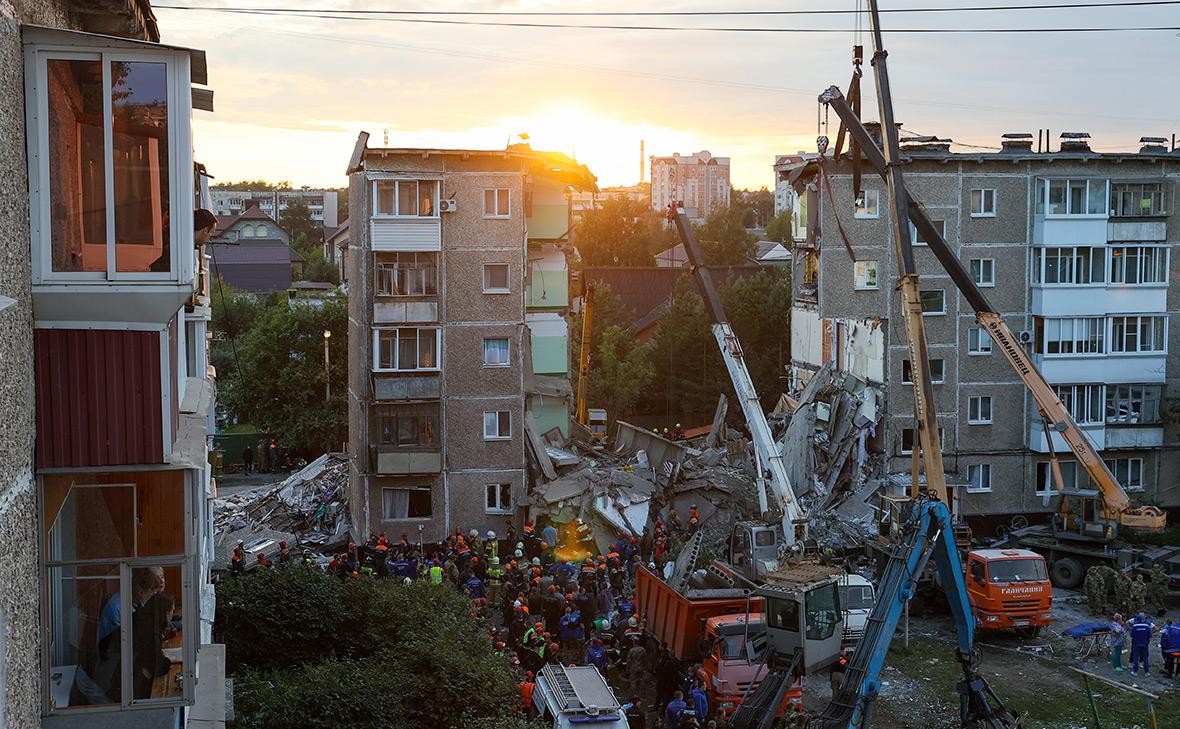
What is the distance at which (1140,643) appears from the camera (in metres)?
23.4

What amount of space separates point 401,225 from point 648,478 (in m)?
10.5

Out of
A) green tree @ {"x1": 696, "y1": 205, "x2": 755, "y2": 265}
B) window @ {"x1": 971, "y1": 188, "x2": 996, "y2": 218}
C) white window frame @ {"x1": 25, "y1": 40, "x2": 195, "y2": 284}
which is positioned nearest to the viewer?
white window frame @ {"x1": 25, "y1": 40, "x2": 195, "y2": 284}

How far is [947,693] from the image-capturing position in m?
22.8

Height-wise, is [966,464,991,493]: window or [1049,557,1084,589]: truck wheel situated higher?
[966,464,991,493]: window

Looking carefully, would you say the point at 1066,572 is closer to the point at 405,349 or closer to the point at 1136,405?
the point at 1136,405

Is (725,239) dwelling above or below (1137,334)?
above

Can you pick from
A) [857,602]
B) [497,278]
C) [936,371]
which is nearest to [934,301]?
[936,371]

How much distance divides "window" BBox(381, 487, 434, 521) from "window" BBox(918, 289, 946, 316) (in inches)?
646

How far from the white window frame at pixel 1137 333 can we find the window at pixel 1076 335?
31 centimetres

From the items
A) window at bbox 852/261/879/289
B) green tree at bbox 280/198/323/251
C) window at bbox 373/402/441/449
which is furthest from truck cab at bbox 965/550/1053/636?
green tree at bbox 280/198/323/251

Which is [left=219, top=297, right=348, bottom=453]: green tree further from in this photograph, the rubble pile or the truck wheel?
the truck wheel

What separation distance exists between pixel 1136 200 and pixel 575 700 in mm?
28729

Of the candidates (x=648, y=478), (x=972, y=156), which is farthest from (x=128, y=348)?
(x=972, y=156)

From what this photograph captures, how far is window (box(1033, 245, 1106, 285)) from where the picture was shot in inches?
1470
